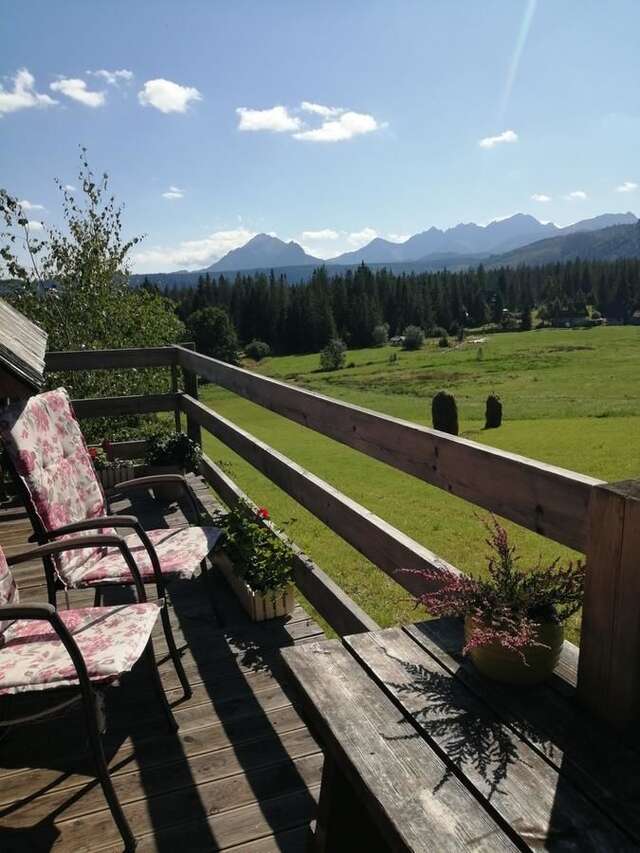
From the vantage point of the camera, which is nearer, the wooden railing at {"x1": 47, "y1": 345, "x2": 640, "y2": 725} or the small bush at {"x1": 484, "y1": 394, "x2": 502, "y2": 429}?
the wooden railing at {"x1": 47, "y1": 345, "x2": 640, "y2": 725}

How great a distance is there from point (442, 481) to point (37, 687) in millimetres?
1419

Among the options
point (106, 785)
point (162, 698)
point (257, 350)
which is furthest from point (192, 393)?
point (257, 350)

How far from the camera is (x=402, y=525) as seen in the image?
1214cm

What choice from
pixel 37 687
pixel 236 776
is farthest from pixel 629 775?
pixel 37 687

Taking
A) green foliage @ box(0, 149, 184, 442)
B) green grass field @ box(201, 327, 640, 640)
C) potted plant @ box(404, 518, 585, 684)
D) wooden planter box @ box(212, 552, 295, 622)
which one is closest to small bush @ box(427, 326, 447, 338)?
green grass field @ box(201, 327, 640, 640)

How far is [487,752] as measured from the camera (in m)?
1.25

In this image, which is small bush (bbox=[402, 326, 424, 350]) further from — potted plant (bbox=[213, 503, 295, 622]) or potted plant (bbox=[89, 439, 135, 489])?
potted plant (bbox=[213, 503, 295, 622])

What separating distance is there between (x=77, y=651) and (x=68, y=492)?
1369mm

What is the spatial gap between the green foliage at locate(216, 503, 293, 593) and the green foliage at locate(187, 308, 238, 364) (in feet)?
234

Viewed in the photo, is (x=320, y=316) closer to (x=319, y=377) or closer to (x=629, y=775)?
(x=319, y=377)

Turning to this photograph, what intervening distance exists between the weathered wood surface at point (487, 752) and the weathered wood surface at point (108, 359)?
16.6 feet

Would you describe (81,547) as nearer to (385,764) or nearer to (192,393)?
(385,764)

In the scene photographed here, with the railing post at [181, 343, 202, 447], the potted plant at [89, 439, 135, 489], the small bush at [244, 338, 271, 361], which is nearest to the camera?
the potted plant at [89, 439, 135, 489]

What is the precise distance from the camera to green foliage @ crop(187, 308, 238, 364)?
7475cm
